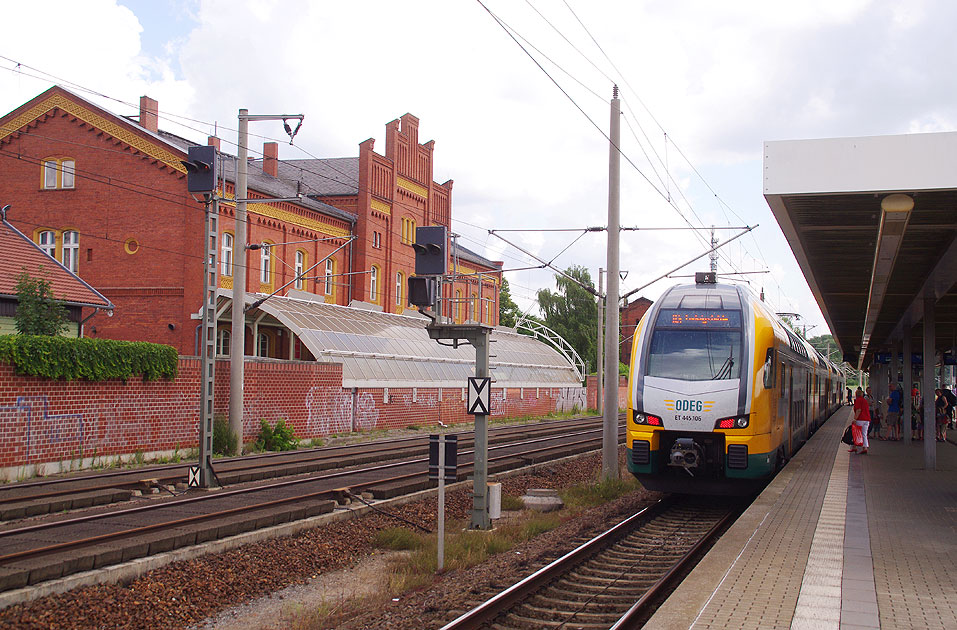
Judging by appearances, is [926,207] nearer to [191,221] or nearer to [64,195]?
[191,221]

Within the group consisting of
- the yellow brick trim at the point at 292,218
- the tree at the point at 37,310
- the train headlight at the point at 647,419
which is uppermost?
the yellow brick trim at the point at 292,218

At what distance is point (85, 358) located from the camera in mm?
18281

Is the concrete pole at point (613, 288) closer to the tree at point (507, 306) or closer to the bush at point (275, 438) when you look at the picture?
the bush at point (275, 438)

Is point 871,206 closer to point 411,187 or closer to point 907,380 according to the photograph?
point 907,380

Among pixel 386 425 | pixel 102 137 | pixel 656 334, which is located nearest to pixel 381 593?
pixel 656 334

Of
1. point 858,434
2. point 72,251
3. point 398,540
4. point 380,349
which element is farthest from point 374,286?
point 398,540

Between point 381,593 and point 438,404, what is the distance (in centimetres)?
2708

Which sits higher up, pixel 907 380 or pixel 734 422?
pixel 907 380

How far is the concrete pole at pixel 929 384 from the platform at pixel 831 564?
2.14 m

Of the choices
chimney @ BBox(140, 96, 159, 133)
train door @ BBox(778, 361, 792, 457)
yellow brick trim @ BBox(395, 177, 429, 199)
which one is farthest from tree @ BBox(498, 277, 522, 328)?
train door @ BBox(778, 361, 792, 457)

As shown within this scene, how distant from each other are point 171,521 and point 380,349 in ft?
73.1

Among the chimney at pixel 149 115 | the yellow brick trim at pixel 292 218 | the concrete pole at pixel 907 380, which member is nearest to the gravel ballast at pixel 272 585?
the concrete pole at pixel 907 380

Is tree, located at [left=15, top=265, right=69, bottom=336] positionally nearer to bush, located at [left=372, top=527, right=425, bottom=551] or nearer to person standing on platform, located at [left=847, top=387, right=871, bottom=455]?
bush, located at [left=372, top=527, right=425, bottom=551]

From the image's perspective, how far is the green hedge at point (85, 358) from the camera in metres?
16.8
